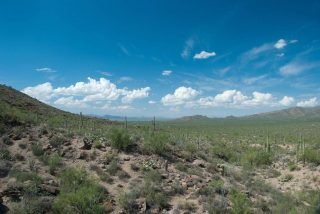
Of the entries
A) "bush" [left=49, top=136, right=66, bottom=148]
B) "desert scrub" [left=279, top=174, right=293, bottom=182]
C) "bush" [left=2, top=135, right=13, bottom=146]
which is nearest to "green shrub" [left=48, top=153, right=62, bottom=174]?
"bush" [left=49, top=136, right=66, bottom=148]

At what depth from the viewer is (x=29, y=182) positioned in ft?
40.7

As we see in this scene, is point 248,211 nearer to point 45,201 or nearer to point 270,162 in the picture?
point 45,201

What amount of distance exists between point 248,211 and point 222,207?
3.77ft

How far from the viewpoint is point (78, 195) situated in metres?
11.3

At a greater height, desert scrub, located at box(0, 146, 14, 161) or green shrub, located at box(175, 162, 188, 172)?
desert scrub, located at box(0, 146, 14, 161)

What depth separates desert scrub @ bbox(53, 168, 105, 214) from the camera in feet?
36.1

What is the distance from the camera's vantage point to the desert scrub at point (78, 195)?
11.0 metres

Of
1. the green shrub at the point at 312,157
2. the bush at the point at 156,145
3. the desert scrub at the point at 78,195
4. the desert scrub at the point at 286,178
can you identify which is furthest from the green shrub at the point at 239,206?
the green shrub at the point at 312,157

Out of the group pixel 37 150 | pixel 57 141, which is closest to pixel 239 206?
pixel 37 150

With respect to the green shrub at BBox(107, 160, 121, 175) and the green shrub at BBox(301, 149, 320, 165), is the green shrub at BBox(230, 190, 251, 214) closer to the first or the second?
the green shrub at BBox(107, 160, 121, 175)

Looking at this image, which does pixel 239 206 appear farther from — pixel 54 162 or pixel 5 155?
pixel 5 155

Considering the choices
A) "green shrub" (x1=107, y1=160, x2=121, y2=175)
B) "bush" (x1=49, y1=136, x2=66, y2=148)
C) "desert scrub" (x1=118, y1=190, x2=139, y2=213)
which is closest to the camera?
"desert scrub" (x1=118, y1=190, x2=139, y2=213)

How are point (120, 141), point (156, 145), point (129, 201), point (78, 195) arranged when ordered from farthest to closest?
point (156, 145), point (120, 141), point (129, 201), point (78, 195)

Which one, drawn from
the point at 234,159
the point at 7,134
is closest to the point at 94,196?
the point at 7,134
